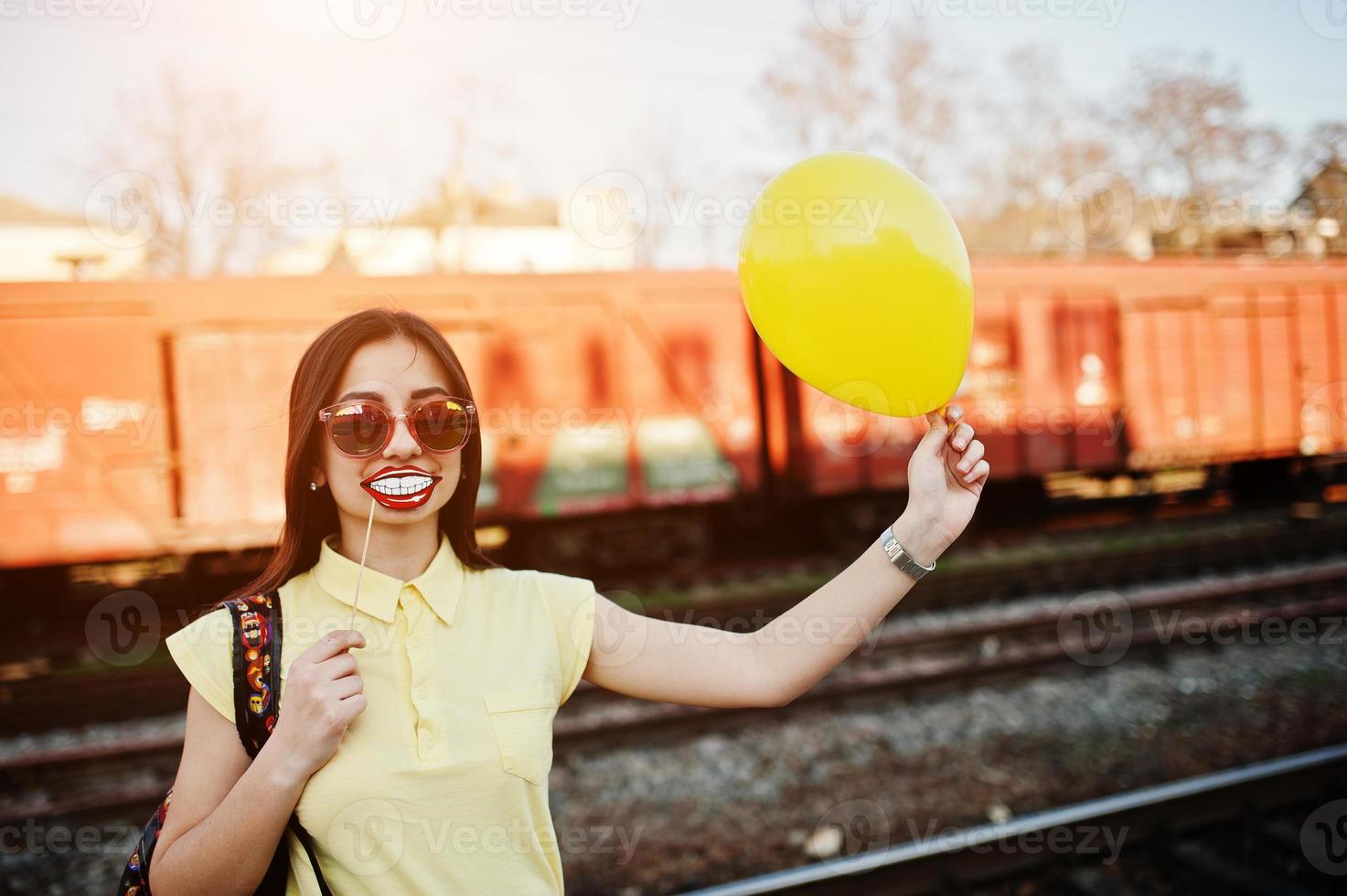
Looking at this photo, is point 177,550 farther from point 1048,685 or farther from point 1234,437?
point 1234,437

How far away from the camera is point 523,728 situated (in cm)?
137

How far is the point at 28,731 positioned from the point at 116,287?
3.79 meters

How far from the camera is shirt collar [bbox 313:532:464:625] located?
1399 millimetres

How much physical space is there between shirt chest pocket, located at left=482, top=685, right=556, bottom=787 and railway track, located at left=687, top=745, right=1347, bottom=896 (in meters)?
2.09

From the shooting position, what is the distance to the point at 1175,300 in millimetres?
10297

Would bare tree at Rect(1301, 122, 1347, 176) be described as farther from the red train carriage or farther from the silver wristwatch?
the silver wristwatch

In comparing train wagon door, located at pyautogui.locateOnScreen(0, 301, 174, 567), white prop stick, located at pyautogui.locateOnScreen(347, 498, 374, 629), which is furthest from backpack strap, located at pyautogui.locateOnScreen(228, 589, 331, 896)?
train wagon door, located at pyautogui.locateOnScreen(0, 301, 174, 567)

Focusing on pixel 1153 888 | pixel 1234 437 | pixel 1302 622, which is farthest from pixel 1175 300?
pixel 1153 888

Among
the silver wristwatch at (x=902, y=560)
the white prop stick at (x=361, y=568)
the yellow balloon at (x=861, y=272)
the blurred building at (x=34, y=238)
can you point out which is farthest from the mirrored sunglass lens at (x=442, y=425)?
the blurred building at (x=34, y=238)

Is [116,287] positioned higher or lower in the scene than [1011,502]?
higher

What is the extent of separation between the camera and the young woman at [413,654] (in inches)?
47.9

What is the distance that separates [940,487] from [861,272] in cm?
43

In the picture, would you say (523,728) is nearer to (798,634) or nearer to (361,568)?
(361,568)

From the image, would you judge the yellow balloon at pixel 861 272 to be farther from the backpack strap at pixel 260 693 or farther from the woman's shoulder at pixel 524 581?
the backpack strap at pixel 260 693
